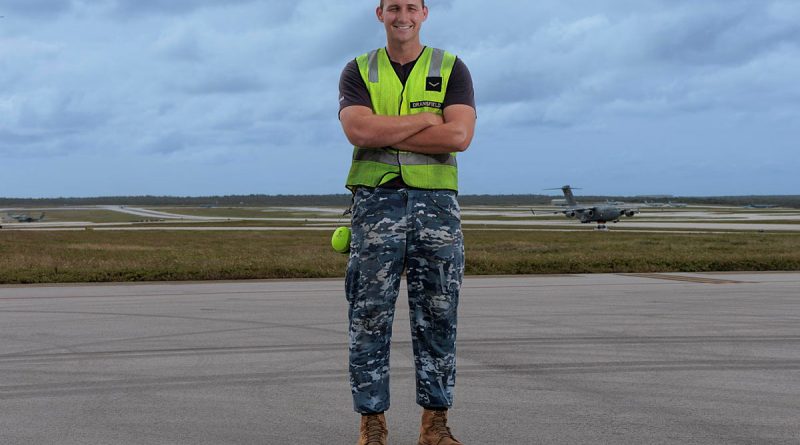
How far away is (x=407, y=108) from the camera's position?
417 centimetres

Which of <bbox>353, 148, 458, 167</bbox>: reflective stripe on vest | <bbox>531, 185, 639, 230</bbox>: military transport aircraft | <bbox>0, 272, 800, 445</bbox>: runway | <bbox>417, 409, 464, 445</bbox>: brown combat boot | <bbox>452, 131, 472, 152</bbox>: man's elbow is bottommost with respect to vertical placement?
<bbox>0, 272, 800, 445</bbox>: runway

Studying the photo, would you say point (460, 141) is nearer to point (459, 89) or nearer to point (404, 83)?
point (459, 89)

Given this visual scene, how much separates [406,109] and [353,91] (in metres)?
0.29

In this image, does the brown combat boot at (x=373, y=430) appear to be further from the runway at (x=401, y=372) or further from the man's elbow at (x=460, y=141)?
the man's elbow at (x=460, y=141)

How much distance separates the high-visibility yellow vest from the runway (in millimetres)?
1429

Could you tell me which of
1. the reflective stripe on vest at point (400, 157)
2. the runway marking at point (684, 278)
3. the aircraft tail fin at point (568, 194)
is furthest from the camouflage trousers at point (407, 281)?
Result: the aircraft tail fin at point (568, 194)

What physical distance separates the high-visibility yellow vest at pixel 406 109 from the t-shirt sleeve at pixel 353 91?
0.03 metres

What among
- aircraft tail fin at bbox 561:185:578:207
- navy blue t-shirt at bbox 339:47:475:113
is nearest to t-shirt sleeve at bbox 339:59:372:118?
navy blue t-shirt at bbox 339:47:475:113

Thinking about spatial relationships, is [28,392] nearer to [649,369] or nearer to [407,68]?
[407,68]

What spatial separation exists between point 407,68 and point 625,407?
8.37 feet

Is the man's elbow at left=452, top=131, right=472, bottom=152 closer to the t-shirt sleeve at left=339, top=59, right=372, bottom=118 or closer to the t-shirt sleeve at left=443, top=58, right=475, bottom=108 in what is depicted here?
the t-shirt sleeve at left=443, top=58, right=475, bottom=108

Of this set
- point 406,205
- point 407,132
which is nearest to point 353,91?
point 407,132

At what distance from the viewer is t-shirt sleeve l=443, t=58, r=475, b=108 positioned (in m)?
4.21

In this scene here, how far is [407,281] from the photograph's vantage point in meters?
4.14
